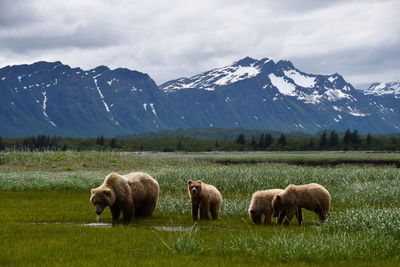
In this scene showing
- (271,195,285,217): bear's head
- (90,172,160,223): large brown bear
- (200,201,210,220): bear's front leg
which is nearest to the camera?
(90,172,160,223): large brown bear

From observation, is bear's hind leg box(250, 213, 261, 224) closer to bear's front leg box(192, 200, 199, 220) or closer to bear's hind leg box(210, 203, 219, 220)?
bear's hind leg box(210, 203, 219, 220)

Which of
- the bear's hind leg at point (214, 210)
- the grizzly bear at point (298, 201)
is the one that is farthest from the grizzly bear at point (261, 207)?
the bear's hind leg at point (214, 210)

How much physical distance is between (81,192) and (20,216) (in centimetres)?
1404

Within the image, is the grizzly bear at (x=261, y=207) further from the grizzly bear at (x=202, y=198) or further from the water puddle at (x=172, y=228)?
the water puddle at (x=172, y=228)

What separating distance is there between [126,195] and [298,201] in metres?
6.95

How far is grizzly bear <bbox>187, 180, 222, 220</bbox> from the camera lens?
2085cm

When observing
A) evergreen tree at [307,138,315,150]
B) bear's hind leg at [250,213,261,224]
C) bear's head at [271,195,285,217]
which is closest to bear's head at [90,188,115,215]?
bear's hind leg at [250,213,261,224]

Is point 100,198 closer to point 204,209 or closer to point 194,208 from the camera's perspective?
point 194,208

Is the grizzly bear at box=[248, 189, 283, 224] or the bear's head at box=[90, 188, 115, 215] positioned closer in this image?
the bear's head at box=[90, 188, 115, 215]

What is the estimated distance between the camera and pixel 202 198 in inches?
838

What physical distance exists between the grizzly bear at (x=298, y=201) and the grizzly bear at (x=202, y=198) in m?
2.91

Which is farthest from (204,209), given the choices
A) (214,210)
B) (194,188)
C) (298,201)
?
(298,201)

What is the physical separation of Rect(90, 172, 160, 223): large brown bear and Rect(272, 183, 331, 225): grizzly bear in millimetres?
5698

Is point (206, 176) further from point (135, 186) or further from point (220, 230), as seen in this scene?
point (220, 230)
